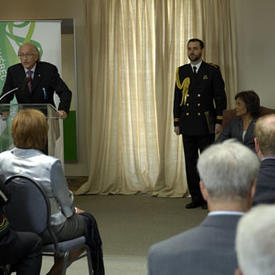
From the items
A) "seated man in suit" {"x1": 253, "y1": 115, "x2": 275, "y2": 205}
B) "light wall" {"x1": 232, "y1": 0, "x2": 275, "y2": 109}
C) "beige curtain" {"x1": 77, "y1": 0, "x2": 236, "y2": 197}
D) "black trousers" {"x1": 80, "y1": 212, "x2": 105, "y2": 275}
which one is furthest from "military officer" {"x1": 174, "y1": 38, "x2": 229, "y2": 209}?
"seated man in suit" {"x1": 253, "y1": 115, "x2": 275, "y2": 205}

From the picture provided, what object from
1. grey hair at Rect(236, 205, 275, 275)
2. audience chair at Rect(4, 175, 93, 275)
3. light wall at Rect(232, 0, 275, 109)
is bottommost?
audience chair at Rect(4, 175, 93, 275)

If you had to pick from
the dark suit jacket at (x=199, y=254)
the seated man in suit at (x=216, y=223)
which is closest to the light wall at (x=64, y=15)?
the seated man in suit at (x=216, y=223)

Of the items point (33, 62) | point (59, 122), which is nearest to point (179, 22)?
point (33, 62)

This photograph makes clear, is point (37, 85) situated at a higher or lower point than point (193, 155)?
higher

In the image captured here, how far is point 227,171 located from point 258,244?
0.60 metres

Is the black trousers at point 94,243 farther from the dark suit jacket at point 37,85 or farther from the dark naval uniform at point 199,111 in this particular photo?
the dark naval uniform at point 199,111

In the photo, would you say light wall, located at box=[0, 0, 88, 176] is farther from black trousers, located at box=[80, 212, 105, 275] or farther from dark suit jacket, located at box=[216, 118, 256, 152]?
black trousers, located at box=[80, 212, 105, 275]

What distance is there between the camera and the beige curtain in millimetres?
6457

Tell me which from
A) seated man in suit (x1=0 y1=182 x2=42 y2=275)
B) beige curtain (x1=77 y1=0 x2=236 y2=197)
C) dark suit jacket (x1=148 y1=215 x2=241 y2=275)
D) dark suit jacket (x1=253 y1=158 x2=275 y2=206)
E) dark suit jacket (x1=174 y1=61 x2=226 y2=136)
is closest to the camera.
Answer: dark suit jacket (x1=148 y1=215 x2=241 y2=275)

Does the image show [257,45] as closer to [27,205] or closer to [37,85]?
[37,85]

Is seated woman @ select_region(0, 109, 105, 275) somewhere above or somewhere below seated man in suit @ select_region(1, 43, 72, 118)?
below

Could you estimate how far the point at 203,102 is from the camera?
18.9ft

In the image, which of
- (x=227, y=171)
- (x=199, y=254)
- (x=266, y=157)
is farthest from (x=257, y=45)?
(x=199, y=254)

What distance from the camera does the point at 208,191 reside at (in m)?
1.63
